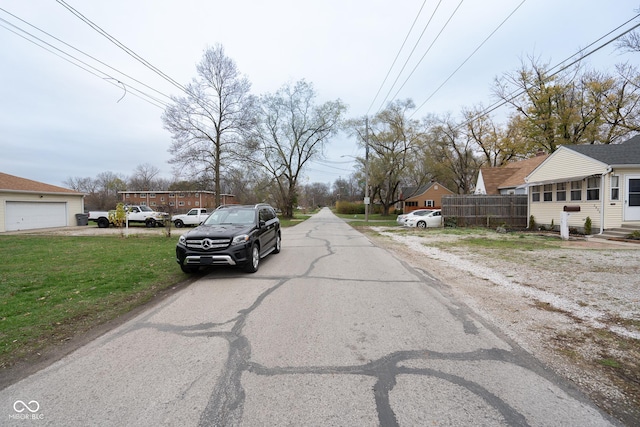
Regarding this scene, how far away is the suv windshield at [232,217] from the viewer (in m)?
8.35

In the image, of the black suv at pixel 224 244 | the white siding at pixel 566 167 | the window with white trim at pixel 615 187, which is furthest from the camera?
the white siding at pixel 566 167

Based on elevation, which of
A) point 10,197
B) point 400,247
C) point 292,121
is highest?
point 292,121

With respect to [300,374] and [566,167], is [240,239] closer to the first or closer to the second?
[300,374]

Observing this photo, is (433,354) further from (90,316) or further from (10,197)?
(10,197)

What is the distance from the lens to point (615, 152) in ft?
47.4

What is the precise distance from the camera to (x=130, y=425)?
231cm

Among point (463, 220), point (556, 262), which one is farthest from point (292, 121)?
point (556, 262)

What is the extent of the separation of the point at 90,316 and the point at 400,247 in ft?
33.9

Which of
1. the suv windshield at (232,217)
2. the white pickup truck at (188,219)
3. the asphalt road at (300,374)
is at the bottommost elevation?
the asphalt road at (300,374)

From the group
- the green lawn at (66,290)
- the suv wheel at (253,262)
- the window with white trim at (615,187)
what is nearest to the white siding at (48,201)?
the green lawn at (66,290)

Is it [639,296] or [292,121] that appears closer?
[639,296]

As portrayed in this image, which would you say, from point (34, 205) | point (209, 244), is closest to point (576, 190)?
point (209, 244)

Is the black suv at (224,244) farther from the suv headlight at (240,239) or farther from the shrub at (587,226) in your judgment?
the shrub at (587,226)

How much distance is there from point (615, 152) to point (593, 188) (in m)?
1.89
